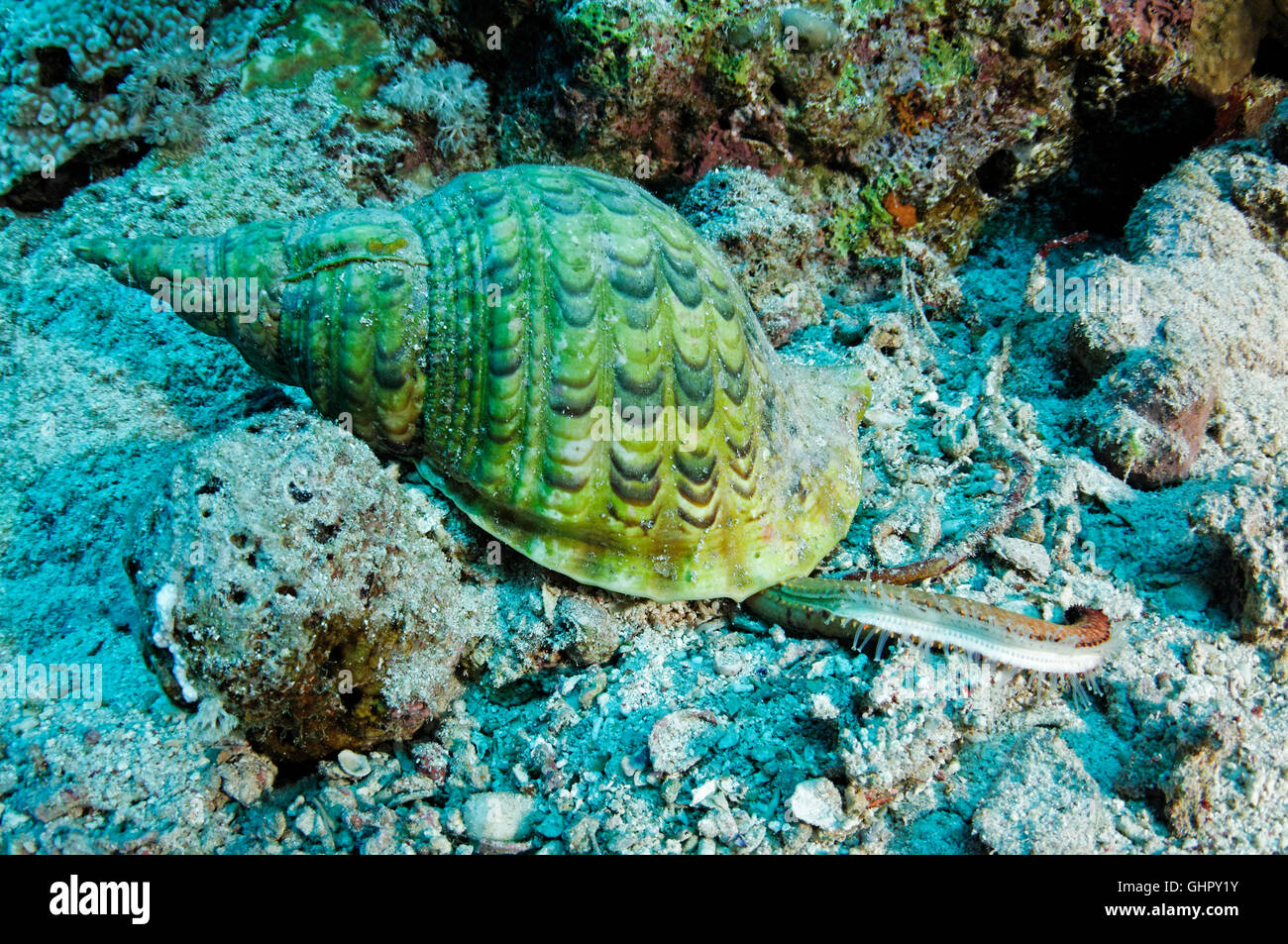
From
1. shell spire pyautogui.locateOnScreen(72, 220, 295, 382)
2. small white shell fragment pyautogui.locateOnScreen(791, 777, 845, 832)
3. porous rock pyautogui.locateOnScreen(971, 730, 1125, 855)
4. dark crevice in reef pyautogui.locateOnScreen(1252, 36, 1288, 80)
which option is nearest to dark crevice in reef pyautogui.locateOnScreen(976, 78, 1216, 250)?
dark crevice in reef pyautogui.locateOnScreen(1252, 36, 1288, 80)

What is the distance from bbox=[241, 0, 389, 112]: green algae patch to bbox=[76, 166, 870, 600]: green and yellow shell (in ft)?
6.26

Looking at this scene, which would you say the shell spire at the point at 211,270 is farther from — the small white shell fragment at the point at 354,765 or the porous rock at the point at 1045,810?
the porous rock at the point at 1045,810

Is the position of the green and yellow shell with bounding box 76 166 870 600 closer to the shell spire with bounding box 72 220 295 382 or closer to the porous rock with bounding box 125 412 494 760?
the shell spire with bounding box 72 220 295 382

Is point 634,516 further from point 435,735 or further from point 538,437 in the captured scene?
point 435,735

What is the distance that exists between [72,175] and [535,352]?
3.05m

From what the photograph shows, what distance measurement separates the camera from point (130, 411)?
3.01m

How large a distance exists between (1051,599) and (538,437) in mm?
2046

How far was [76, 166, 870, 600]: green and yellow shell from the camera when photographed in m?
2.38

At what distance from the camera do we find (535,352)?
2.42 metres

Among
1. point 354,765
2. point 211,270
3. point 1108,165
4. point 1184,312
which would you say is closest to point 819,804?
point 354,765

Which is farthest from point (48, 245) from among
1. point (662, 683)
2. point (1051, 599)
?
point (1051, 599)

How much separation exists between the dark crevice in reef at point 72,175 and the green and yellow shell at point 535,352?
6.09 ft

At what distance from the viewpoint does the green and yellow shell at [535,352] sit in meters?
2.38

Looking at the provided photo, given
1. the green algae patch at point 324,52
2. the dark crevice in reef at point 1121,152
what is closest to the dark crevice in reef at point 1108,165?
the dark crevice in reef at point 1121,152
